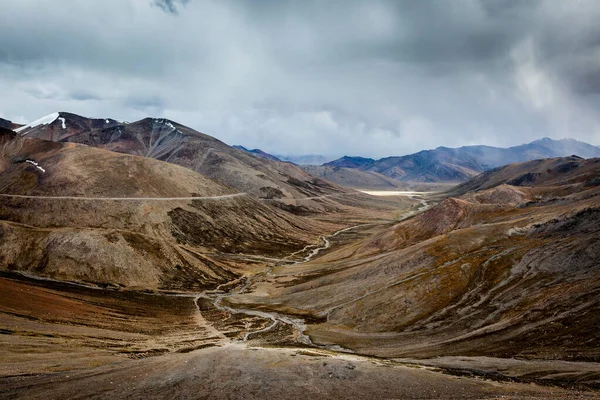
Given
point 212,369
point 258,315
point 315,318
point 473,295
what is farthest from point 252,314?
point 473,295

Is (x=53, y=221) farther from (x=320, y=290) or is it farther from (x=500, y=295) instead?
(x=500, y=295)

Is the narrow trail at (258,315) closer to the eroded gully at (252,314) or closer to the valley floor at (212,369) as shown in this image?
the eroded gully at (252,314)

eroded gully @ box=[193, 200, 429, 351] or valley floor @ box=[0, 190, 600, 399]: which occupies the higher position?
valley floor @ box=[0, 190, 600, 399]

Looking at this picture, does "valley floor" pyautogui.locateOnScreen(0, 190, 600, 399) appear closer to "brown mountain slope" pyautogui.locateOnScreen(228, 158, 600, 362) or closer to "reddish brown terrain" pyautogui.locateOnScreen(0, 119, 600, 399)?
"reddish brown terrain" pyautogui.locateOnScreen(0, 119, 600, 399)

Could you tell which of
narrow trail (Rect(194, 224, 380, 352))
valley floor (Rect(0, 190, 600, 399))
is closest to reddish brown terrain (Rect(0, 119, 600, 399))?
valley floor (Rect(0, 190, 600, 399))

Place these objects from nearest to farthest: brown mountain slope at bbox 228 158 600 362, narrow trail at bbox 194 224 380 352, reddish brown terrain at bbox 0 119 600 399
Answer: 1. reddish brown terrain at bbox 0 119 600 399
2. brown mountain slope at bbox 228 158 600 362
3. narrow trail at bbox 194 224 380 352

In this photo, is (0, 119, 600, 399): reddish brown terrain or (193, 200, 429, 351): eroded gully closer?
(0, 119, 600, 399): reddish brown terrain

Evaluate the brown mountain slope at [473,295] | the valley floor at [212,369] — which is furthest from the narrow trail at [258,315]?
the brown mountain slope at [473,295]

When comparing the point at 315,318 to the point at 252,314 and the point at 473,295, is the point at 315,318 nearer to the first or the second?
the point at 252,314

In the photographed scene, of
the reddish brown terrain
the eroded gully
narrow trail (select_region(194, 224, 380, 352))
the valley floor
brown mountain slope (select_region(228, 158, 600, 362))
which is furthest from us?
the eroded gully
